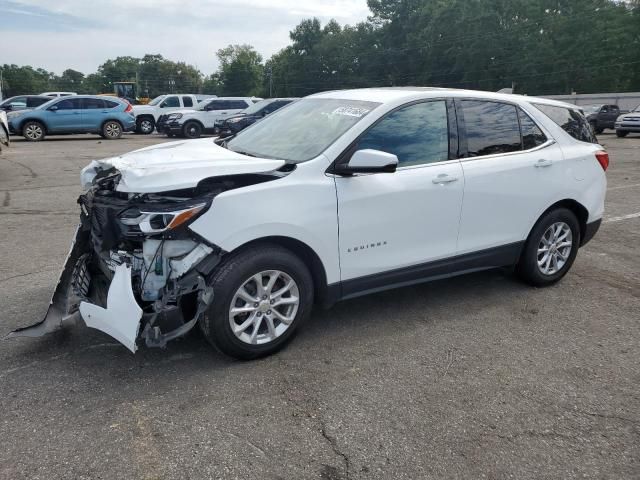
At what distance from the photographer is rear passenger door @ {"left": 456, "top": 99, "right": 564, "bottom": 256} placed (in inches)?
166

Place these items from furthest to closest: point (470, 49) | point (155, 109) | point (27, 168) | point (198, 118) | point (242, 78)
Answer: point (242, 78), point (470, 49), point (155, 109), point (198, 118), point (27, 168)

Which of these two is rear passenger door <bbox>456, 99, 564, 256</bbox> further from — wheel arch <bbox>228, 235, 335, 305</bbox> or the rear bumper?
wheel arch <bbox>228, 235, 335, 305</bbox>

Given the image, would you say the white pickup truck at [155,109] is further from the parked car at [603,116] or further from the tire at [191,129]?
the parked car at [603,116]

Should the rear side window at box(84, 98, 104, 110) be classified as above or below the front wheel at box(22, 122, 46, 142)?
above

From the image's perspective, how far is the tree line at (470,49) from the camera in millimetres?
53719

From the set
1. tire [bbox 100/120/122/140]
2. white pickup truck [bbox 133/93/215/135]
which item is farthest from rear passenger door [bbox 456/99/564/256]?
white pickup truck [bbox 133/93/215/135]

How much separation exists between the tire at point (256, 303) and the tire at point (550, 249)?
2.26 meters

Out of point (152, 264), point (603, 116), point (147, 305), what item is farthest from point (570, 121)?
point (603, 116)

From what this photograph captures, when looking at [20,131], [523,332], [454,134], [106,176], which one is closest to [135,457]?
[106,176]

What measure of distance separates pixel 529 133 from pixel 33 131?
20.0m

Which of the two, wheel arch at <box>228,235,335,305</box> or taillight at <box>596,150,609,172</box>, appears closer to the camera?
wheel arch at <box>228,235,335,305</box>

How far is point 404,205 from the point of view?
12.5 feet

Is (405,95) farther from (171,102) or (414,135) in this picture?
(171,102)

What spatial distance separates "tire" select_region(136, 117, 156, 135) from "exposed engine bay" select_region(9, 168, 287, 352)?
23069 mm
